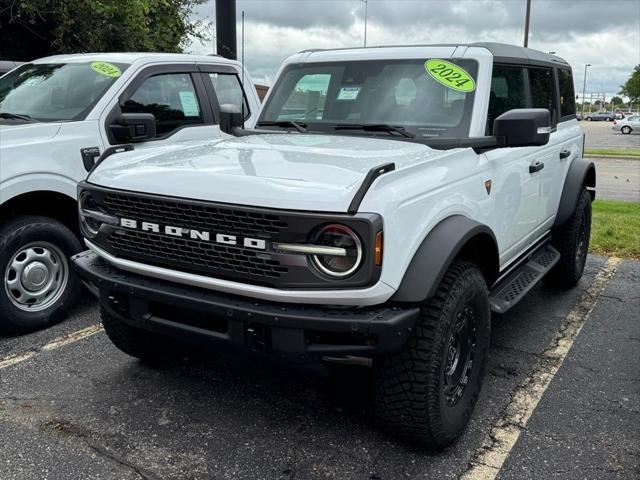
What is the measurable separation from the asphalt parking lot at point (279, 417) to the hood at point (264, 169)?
2.30 ft

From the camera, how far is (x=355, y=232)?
2.39 metres

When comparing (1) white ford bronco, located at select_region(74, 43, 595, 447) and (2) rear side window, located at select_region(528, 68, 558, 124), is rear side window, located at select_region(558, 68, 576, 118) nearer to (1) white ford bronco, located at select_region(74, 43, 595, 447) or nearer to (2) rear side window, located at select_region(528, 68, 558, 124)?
(2) rear side window, located at select_region(528, 68, 558, 124)

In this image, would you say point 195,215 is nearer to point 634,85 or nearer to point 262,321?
point 262,321

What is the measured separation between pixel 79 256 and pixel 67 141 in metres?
1.60

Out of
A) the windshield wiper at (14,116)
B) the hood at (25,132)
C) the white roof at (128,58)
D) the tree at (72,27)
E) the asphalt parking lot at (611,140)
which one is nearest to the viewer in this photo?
the hood at (25,132)

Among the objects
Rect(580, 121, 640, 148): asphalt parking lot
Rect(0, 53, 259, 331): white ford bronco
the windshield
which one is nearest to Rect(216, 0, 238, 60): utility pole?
Rect(0, 53, 259, 331): white ford bronco

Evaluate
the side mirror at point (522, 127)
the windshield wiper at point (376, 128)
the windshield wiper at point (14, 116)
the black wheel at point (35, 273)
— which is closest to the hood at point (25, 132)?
the windshield wiper at point (14, 116)

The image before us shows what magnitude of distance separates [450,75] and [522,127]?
69 cm

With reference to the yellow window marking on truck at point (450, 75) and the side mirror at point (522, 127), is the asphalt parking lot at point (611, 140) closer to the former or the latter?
the yellow window marking on truck at point (450, 75)

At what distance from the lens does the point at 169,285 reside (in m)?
2.82

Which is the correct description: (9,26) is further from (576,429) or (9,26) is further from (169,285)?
(576,429)

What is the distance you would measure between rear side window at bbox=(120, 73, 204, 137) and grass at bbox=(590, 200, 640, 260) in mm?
4722

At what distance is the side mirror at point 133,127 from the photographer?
4.66 m

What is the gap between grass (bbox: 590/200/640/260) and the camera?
7086mm
